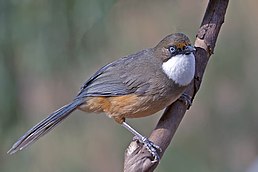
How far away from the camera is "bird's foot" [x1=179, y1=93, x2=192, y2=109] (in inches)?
102

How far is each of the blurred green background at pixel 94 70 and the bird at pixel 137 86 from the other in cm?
22

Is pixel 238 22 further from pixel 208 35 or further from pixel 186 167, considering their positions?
pixel 208 35

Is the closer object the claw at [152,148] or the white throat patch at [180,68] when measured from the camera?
the claw at [152,148]

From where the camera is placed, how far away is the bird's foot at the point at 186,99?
8.50 feet

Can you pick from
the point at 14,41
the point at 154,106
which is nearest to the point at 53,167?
the point at 14,41

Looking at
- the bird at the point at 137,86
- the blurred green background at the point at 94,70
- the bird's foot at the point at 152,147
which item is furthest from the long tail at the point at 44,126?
the bird's foot at the point at 152,147

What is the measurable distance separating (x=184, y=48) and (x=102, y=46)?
64 cm

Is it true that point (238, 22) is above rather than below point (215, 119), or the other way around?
above

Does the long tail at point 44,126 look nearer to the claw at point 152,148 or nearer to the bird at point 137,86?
the bird at point 137,86

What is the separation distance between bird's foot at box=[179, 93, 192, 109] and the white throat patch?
0.06 metres

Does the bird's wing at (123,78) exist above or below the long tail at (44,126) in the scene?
above

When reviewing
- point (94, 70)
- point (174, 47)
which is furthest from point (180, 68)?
point (94, 70)

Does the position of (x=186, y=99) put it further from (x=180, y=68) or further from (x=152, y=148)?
(x=152, y=148)

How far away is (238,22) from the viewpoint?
435 cm
